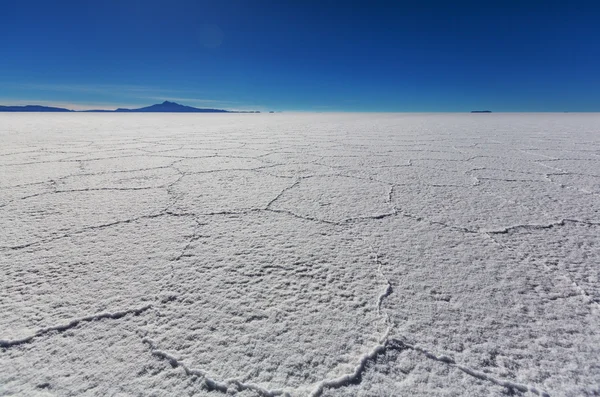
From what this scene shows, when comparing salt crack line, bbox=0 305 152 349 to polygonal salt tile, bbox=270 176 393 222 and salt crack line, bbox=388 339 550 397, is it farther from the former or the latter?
polygonal salt tile, bbox=270 176 393 222

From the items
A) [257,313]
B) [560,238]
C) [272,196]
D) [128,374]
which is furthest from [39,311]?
[560,238]

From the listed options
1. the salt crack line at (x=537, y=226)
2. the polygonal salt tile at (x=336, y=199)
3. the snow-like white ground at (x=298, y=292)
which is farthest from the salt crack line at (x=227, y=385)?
the salt crack line at (x=537, y=226)

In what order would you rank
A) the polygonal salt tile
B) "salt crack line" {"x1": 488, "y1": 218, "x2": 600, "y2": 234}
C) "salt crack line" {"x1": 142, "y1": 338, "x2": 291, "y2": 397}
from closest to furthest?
1. "salt crack line" {"x1": 142, "y1": 338, "x2": 291, "y2": 397}
2. "salt crack line" {"x1": 488, "y1": 218, "x2": 600, "y2": 234}
3. the polygonal salt tile

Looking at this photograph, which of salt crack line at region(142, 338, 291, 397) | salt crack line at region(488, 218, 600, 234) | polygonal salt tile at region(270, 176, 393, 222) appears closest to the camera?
salt crack line at region(142, 338, 291, 397)

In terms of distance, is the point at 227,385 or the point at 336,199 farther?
the point at 336,199

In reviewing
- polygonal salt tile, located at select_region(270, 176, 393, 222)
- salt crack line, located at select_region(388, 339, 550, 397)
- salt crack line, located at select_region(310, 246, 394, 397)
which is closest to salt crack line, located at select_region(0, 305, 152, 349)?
salt crack line, located at select_region(310, 246, 394, 397)

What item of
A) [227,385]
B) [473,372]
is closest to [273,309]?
[227,385]

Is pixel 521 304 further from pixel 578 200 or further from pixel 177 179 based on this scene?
pixel 177 179

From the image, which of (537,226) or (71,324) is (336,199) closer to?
(537,226)
